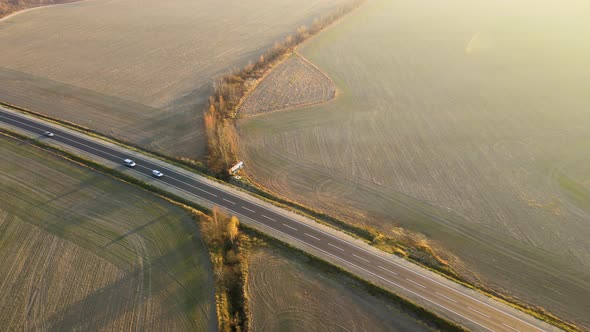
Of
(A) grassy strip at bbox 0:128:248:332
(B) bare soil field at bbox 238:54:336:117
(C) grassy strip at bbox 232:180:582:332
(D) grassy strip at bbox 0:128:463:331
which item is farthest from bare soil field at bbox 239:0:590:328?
(A) grassy strip at bbox 0:128:248:332

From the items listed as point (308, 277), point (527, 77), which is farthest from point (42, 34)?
point (527, 77)

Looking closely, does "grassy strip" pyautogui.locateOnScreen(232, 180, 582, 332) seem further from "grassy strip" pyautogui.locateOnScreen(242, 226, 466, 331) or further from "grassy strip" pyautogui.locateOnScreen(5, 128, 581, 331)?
"grassy strip" pyautogui.locateOnScreen(242, 226, 466, 331)

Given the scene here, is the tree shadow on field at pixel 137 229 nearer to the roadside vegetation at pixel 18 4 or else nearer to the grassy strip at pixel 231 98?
the grassy strip at pixel 231 98

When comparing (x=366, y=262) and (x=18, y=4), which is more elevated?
(x=18, y=4)

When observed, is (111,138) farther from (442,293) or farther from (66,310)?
(442,293)

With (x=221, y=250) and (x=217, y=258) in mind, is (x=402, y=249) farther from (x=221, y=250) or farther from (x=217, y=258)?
(x=217, y=258)

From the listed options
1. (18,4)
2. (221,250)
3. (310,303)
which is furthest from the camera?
(18,4)

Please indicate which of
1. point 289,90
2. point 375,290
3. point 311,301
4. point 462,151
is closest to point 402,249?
point 375,290
